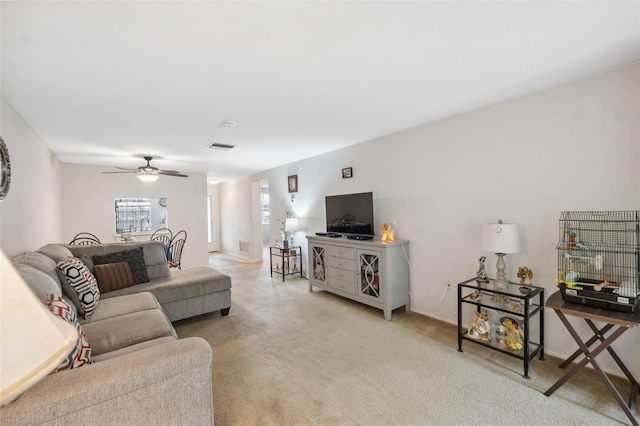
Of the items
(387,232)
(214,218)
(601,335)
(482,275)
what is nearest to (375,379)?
(482,275)

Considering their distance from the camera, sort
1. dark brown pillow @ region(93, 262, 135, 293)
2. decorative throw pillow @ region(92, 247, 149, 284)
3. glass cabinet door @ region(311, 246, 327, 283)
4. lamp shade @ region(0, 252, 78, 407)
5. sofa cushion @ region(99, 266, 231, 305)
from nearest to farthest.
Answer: lamp shade @ region(0, 252, 78, 407) → dark brown pillow @ region(93, 262, 135, 293) → sofa cushion @ region(99, 266, 231, 305) → decorative throw pillow @ region(92, 247, 149, 284) → glass cabinet door @ region(311, 246, 327, 283)

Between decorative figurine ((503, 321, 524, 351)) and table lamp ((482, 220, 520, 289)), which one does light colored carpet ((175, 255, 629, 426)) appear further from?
table lamp ((482, 220, 520, 289))

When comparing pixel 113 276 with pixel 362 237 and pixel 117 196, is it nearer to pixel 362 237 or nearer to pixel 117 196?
pixel 362 237

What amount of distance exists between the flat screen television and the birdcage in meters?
2.02

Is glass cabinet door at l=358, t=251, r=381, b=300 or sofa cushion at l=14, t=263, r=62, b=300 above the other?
sofa cushion at l=14, t=263, r=62, b=300

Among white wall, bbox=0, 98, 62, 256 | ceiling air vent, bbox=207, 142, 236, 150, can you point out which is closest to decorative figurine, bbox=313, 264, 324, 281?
ceiling air vent, bbox=207, 142, 236, 150

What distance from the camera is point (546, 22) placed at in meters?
1.56

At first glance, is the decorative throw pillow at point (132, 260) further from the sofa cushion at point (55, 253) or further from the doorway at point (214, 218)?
the doorway at point (214, 218)

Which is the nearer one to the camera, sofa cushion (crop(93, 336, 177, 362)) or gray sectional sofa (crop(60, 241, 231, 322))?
sofa cushion (crop(93, 336, 177, 362))

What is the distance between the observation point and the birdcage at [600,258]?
1.91 m

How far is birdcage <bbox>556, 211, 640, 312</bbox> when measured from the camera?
1.91m

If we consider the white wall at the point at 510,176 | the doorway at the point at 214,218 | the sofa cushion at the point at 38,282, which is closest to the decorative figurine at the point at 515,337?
the white wall at the point at 510,176

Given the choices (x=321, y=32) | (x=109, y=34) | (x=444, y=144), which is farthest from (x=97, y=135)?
(x=444, y=144)

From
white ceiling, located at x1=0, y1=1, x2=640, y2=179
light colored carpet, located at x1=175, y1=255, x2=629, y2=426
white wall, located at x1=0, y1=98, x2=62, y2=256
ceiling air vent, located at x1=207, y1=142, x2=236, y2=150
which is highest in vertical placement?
white ceiling, located at x1=0, y1=1, x2=640, y2=179
